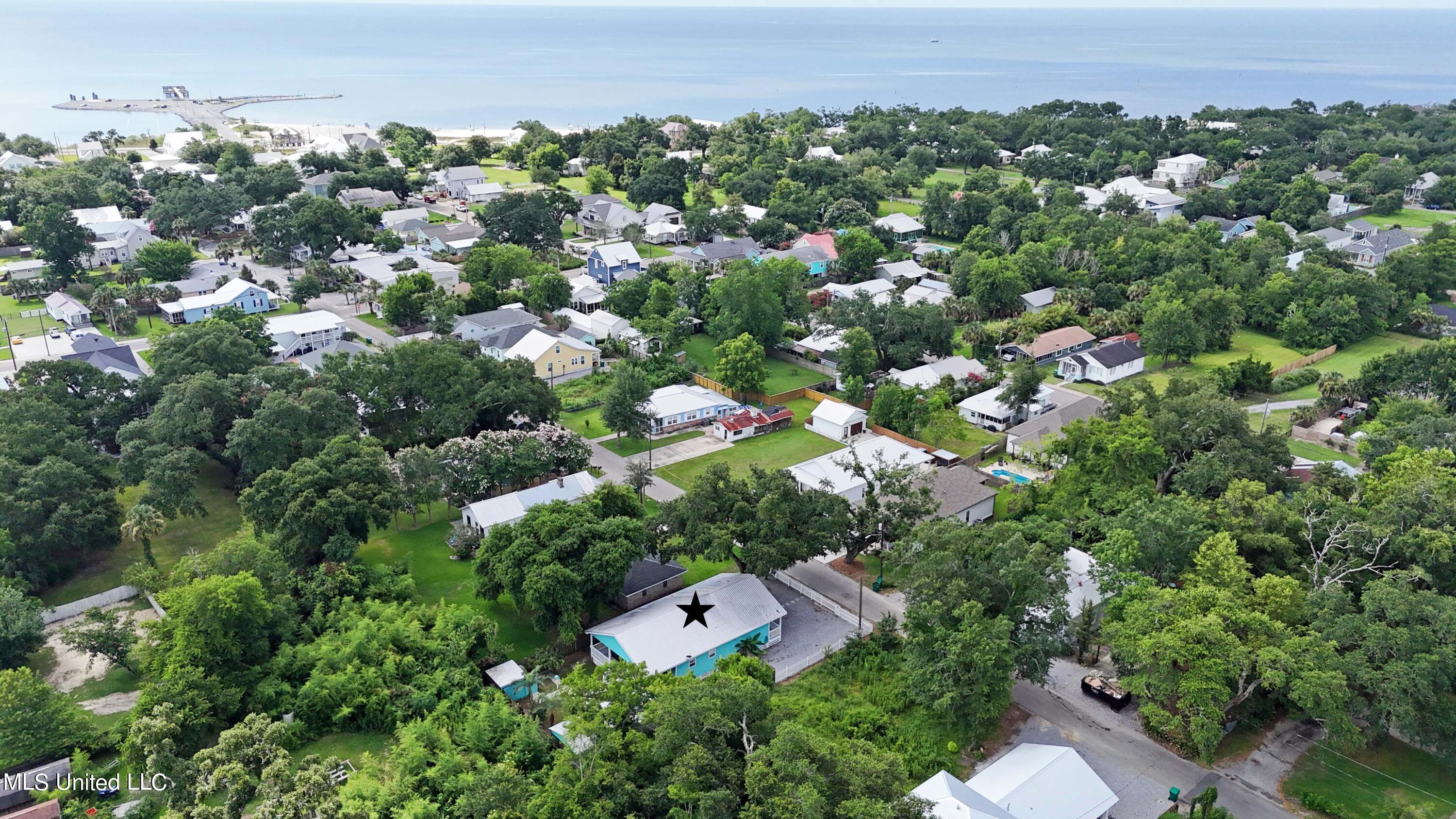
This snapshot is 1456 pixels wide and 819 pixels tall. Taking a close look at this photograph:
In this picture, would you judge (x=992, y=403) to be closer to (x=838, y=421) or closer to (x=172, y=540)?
(x=838, y=421)

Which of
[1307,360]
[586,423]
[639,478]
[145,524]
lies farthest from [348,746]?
[1307,360]

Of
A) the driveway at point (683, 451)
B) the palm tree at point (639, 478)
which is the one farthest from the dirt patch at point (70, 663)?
the driveway at point (683, 451)

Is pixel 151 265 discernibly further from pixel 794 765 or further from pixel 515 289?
pixel 794 765

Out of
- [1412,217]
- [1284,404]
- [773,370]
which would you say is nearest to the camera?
[1284,404]

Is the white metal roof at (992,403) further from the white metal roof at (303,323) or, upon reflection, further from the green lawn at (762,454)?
the white metal roof at (303,323)

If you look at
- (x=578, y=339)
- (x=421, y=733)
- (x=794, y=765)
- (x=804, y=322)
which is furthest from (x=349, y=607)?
(x=804, y=322)

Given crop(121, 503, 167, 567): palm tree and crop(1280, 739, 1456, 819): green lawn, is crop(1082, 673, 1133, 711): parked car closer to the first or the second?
crop(1280, 739, 1456, 819): green lawn

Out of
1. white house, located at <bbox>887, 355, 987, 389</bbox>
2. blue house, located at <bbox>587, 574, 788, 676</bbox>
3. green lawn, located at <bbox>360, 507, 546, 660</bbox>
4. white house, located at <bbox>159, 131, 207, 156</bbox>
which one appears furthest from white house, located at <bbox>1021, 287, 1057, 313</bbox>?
white house, located at <bbox>159, 131, 207, 156</bbox>
